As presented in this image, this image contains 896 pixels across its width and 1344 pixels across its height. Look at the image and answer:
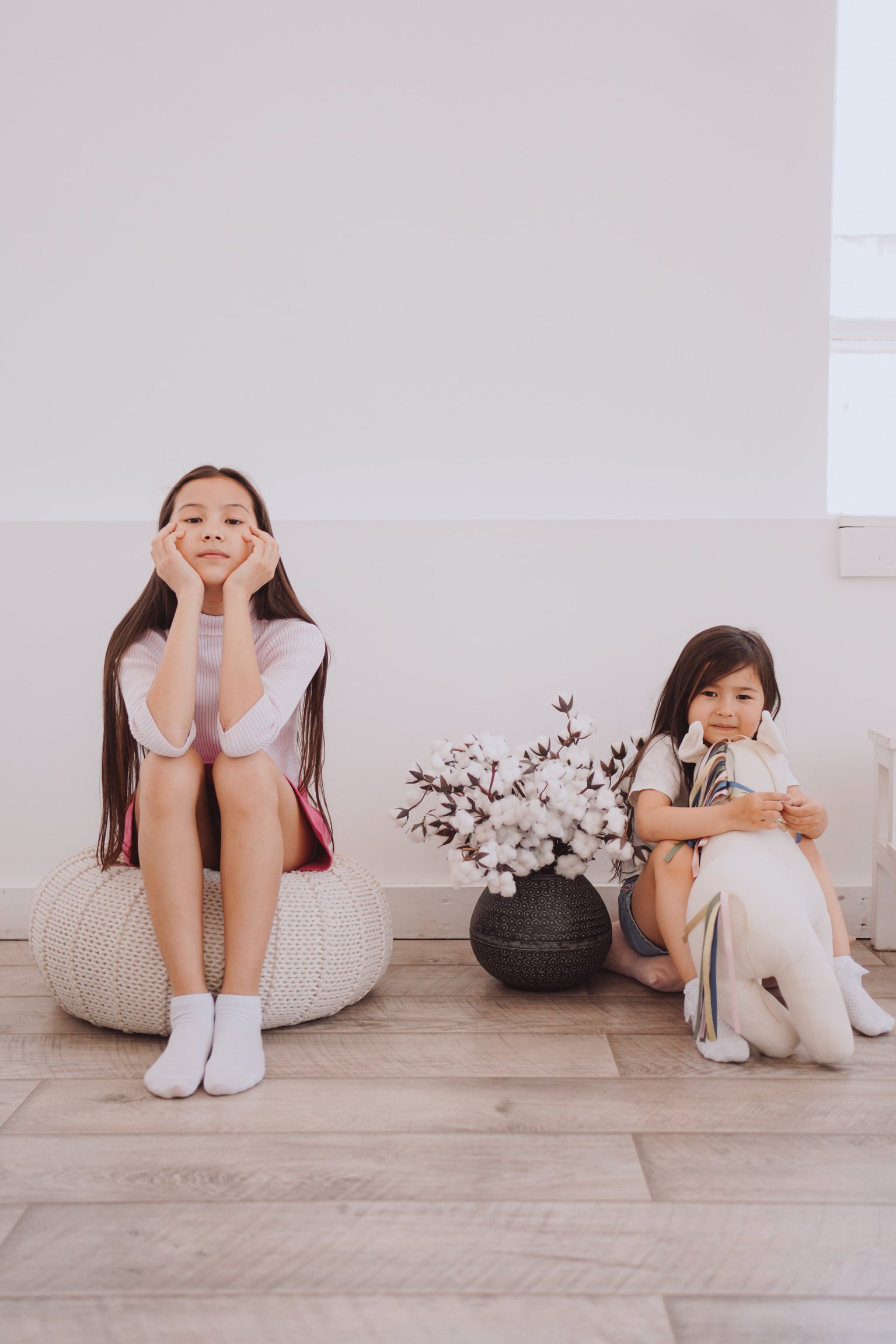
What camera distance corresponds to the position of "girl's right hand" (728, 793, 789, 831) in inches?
55.9

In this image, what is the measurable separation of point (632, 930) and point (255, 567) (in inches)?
33.2

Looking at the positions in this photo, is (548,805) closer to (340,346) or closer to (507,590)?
(507,590)

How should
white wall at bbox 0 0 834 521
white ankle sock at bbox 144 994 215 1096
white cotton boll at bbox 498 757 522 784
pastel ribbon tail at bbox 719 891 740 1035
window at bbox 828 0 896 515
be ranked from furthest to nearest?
window at bbox 828 0 896 515
white wall at bbox 0 0 834 521
white cotton boll at bbox 498 757 522 784
pastel ribbon tail at bbox 719 891 740 1035
white ankle sock at bbox 144 994 215 1096

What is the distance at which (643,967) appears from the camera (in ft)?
5.27

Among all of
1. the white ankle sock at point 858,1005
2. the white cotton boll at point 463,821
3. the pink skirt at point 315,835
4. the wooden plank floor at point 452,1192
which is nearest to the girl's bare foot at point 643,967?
the wooden plank floor at point 452,1192

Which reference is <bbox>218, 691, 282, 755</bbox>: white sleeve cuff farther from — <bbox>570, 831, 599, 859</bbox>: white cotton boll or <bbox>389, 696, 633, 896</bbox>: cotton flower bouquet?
<bbox>570, 831, 599, 859</bbox>: white cotton boll

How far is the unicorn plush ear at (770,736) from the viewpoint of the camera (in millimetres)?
1529

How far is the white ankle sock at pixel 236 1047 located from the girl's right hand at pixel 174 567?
570 millimetres

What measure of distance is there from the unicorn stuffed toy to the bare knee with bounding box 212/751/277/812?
24.0 inches

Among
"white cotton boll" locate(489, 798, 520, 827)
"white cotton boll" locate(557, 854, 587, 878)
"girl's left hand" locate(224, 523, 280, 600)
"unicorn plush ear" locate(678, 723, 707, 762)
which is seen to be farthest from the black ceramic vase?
"girl's left hand" locate(224, 523, 280, 600)

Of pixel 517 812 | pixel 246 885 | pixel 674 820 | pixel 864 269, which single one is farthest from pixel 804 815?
pixel 864 269

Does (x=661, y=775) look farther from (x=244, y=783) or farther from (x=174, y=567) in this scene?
(x=174, y=567)

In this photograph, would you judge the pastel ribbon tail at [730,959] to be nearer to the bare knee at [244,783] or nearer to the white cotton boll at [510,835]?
the white cotton boll at [510,835]

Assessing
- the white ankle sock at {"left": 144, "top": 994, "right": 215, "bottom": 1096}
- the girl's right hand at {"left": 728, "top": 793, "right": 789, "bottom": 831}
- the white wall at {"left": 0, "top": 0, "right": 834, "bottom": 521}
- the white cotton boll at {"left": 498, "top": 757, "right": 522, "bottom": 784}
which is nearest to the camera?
the white ankle sock at {"left": 144, "top": 994, "right": 215, "bottom": 1096}
